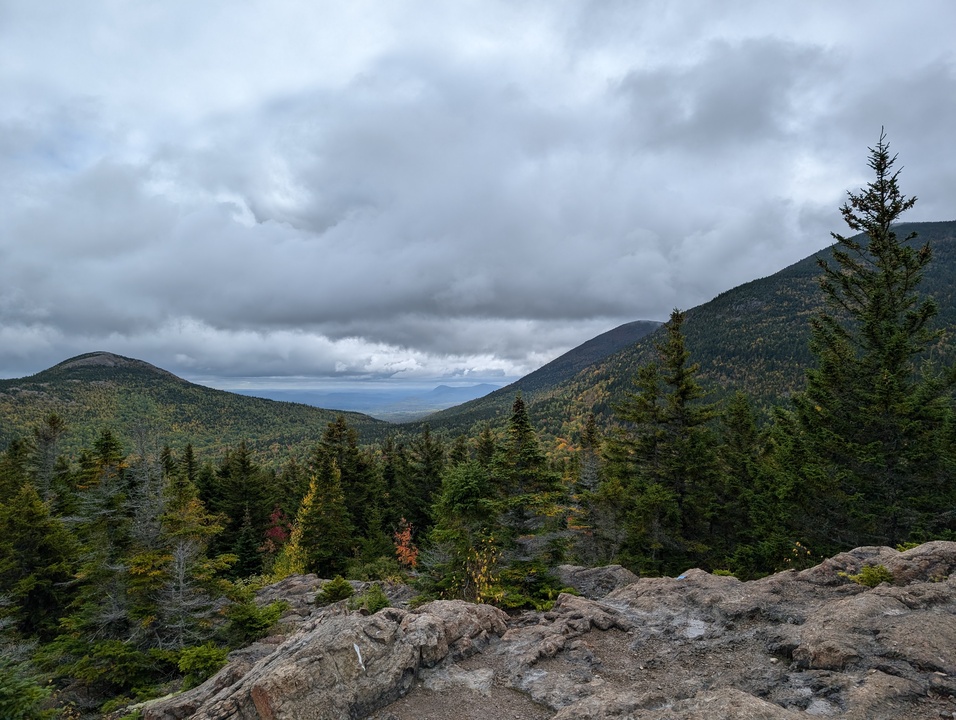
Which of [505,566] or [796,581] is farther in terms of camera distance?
[505,566]

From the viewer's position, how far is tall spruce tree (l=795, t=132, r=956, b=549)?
570 inches

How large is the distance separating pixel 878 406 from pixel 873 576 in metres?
8.07

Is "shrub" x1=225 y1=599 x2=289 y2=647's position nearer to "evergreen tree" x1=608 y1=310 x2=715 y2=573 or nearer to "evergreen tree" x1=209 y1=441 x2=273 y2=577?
"evergreen tree" x1=608 y1=310 x2=715 y2=573

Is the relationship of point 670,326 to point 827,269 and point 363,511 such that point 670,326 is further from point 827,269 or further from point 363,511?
point 363,511

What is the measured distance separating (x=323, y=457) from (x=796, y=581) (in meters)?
33.6

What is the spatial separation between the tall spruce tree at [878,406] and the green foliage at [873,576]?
639cm

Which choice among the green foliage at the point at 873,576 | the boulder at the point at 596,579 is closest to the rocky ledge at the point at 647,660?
the green foliage at the point at 873,576

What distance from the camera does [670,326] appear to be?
2053cm

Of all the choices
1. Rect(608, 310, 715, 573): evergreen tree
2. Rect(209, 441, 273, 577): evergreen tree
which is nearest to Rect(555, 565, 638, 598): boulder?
Rect(608, 310, 715, 573): evergreen tree

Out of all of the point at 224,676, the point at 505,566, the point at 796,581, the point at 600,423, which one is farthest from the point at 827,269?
the point at 600,423

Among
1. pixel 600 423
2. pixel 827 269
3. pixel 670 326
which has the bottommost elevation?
pixel 600 423

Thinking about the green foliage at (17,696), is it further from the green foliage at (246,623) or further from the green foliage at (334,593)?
the green foliage at (334,593)

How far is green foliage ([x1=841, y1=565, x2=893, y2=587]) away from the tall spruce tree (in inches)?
251

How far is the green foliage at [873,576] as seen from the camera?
962cm
